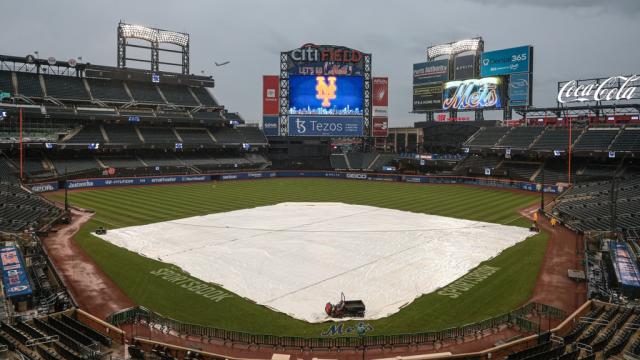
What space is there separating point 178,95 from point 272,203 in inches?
2047

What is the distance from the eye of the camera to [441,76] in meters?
88.2

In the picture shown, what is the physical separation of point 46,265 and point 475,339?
2096cm

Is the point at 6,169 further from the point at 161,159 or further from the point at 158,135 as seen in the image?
the point at 158,135

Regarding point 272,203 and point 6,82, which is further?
point 6,82

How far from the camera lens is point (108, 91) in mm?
81562

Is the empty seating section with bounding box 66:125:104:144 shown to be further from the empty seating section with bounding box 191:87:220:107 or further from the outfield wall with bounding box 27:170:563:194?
the empty seating section with bounding box 191:87:220:107

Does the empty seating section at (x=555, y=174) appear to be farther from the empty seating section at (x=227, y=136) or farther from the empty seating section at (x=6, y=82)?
the empty seating section at (x=6, y=82)

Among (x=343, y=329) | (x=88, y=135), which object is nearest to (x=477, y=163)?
(x=88, y=135)

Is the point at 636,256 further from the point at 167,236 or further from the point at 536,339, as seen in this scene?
the point at 167,236

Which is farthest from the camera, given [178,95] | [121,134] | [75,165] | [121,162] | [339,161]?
[339,161]

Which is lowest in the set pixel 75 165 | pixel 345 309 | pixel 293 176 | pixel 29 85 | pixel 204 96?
pixel 345 309

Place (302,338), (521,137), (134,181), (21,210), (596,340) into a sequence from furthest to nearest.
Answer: (521,137)
(134,181)
(21,210)
(302,338)
(596,340)

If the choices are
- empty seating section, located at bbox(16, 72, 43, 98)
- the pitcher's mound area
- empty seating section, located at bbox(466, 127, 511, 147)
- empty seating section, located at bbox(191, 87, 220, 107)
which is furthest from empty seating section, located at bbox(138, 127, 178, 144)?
empty seating section, located at bbox(466, 127, 511, 147)

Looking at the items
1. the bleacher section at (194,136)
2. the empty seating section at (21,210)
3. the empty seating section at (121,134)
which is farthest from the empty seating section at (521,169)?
the empty seating section at (121,134)
